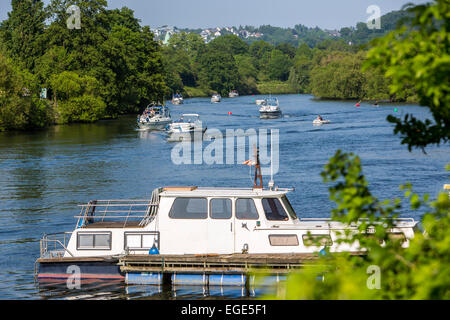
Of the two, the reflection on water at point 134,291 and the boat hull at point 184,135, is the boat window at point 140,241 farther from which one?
the boat hull at point 184,135

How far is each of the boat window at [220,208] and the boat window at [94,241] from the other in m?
3.26

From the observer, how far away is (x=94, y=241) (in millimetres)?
20344

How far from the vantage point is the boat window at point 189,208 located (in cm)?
1994

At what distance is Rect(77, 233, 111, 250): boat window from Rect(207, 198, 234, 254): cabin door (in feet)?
10.2

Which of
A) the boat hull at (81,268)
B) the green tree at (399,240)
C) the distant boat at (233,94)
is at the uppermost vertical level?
the distant boat at (233,94)

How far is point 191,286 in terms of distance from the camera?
1950 cm

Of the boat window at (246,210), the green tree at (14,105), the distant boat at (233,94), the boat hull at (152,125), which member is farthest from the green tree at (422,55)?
the distant boat at (233,94)

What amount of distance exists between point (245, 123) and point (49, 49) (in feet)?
116

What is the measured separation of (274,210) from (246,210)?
0.91 meters

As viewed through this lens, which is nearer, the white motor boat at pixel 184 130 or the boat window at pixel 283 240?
the boat window at pixel 283 240

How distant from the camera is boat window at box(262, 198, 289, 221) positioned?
20.0 meters

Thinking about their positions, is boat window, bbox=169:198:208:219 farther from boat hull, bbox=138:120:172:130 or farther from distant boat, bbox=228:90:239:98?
distant boat, bbox=228:90:239:98

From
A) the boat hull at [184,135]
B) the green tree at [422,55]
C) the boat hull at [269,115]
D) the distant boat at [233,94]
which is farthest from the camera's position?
the distant boat at [233,94]

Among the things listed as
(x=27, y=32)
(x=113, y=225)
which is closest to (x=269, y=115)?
(x=27, y=32)
